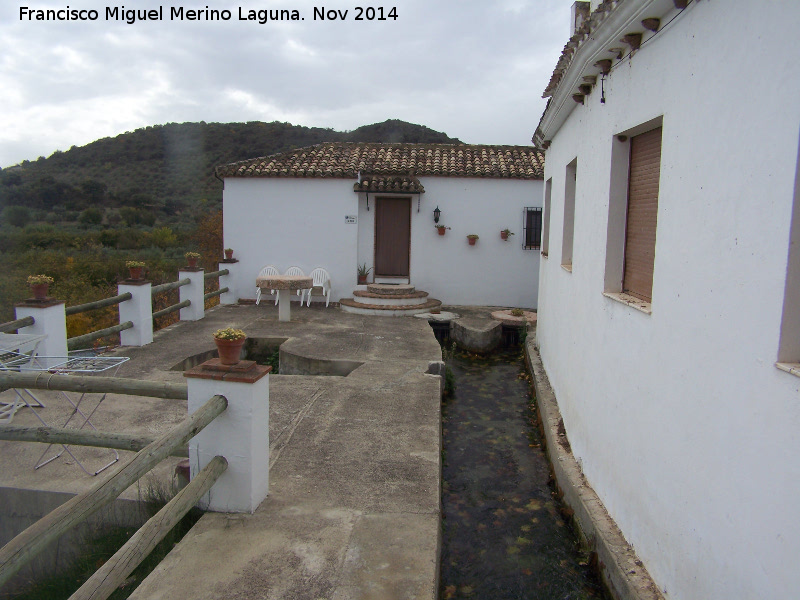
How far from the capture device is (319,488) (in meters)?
3.88

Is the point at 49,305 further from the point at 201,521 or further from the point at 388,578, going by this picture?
the point at 388,578

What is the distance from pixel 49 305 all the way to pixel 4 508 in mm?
2827

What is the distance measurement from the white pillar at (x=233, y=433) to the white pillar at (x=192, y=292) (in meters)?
7.19

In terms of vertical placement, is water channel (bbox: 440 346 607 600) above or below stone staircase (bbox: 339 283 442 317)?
below

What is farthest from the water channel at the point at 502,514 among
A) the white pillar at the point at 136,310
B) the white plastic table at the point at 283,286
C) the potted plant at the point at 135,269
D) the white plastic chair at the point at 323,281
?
the white plastic chair at the point at 323,281

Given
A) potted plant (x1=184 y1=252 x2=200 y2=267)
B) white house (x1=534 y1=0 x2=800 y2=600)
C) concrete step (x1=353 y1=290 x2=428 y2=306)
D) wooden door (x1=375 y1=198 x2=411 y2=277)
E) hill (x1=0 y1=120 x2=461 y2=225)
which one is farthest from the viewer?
hill (x1=0 y1=120 x2=461 y2=225)

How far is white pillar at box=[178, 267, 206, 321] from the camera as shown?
1024cm

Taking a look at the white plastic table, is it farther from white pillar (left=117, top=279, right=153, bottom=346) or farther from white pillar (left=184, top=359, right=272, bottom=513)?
white pillar (left=184, top=359, right=272, bottom=513)

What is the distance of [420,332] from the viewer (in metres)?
10.1

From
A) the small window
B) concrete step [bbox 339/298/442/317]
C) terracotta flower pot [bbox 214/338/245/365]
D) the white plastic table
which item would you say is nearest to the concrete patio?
terracotta flower pot [bbox 214/338/245/365]

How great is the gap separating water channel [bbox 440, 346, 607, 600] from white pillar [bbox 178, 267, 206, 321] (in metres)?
5.12

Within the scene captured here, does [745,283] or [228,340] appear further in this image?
[228,340]

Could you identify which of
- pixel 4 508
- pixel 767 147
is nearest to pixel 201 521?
pixel 4 508

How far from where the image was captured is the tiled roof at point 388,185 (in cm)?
1281
